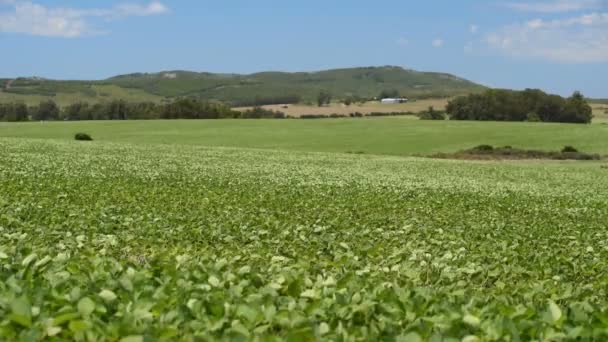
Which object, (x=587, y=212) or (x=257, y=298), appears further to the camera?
(x=587, y=212)

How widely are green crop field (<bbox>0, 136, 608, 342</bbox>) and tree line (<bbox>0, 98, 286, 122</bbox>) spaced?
112 metres

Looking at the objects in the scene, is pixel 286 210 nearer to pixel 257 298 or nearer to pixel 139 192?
pixel 139 192

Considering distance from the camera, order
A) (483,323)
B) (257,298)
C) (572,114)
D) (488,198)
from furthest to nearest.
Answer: (572,114), (488,198), (257,298), (483,323)

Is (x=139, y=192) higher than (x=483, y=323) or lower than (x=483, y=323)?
lower

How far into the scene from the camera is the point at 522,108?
5778 inches

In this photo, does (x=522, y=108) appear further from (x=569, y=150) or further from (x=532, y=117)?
(x=569, y=150)

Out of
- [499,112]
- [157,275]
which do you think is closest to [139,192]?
[157,275]

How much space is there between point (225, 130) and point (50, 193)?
86.4m

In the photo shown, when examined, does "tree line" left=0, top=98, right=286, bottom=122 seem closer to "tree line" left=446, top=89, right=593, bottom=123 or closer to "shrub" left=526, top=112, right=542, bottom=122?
"tree line" left=446, top=89, right=593, bottom=123

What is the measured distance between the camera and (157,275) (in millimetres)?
7984

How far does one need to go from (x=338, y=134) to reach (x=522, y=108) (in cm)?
5338

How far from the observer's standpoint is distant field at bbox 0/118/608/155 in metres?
93.6

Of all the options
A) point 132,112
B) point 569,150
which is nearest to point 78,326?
point 569,150

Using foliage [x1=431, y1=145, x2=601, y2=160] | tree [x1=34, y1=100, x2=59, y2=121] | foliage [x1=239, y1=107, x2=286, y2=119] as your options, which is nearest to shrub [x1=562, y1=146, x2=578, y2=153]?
foliage [x1=431, y1=145, x2=601, y2=160]
